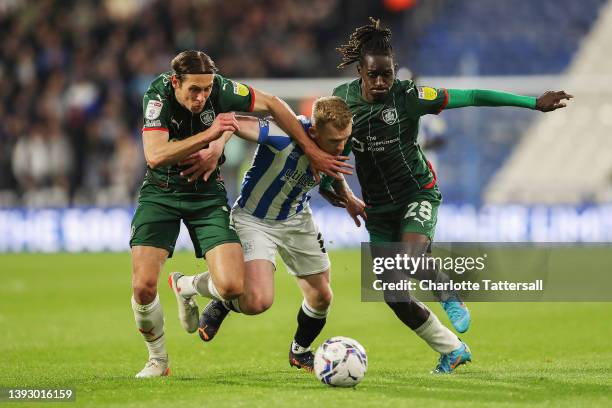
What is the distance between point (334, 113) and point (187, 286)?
1746 mm

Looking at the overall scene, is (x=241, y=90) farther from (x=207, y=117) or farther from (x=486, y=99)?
(x=486, y=99)

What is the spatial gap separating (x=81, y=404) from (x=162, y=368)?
1285mm

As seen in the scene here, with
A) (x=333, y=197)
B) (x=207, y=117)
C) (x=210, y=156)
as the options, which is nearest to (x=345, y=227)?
(x=333, y=197)

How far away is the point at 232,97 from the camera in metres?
7.46

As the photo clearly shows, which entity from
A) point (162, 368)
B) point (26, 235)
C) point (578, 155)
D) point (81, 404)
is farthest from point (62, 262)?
point (81, 404)

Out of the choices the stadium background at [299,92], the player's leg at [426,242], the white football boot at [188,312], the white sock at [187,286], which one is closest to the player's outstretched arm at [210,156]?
the white sock at [187,286]

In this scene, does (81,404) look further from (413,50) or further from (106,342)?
(413,50)

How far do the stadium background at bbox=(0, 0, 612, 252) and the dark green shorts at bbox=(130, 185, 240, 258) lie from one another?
1120cm

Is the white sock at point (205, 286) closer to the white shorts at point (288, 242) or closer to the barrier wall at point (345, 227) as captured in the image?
the white shorts at point (288, 242)

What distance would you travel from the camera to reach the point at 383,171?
791 cm

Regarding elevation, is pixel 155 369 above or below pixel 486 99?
below

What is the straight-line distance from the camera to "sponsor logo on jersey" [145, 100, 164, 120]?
7164 millimetres

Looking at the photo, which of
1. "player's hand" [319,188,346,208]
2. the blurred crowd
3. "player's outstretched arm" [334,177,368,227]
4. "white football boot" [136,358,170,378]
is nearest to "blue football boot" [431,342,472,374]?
"player's outstretched arm" [334,177,368,227]

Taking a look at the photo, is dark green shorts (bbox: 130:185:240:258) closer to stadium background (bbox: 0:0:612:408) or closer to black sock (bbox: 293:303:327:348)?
black sock (bbox: 293:303:327:348)
